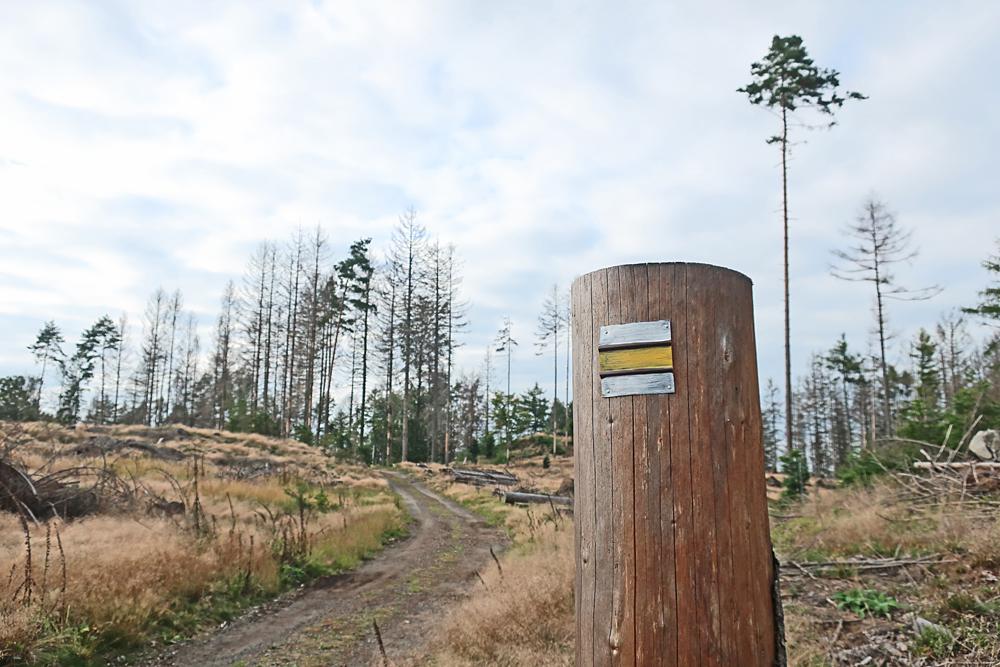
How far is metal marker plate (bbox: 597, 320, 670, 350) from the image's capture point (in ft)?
6.43

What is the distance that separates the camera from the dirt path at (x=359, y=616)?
6336 mm

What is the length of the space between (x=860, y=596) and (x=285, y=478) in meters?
16.9

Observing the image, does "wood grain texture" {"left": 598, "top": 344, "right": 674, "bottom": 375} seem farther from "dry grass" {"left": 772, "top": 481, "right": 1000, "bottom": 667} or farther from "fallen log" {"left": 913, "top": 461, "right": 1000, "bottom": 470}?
"fallen log" {"left": 913, "top": 461, "right": 1000, "bottom": 470}

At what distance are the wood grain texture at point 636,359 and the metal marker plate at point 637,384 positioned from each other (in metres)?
0.02

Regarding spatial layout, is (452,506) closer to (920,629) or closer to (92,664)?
(92,664)

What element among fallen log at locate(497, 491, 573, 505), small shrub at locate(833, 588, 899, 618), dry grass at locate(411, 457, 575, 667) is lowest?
A: fallen log at locate(497, 491, 573, 505)

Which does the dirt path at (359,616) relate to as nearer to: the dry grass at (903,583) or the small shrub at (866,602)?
the dry grass at (903,583)

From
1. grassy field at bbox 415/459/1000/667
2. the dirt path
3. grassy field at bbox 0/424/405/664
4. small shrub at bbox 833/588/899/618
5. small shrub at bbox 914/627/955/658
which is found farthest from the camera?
the dirt path

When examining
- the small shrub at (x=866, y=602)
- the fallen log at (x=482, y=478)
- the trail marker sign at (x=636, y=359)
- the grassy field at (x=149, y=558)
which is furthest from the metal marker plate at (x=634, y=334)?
the fallen log at (x=482, y=478)

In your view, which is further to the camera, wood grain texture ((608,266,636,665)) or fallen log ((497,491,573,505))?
fallen log ((497,491,573,505))

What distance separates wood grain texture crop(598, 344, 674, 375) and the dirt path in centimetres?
481

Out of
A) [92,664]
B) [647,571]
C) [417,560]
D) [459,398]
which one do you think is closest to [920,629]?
[647,571]

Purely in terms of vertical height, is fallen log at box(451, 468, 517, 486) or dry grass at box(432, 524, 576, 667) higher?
dry grass at box(432, 524, 576, 667)

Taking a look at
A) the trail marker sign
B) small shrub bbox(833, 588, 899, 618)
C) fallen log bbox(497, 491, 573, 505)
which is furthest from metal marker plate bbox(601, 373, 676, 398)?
fallen log bbox(497, 491, 573, 505)
